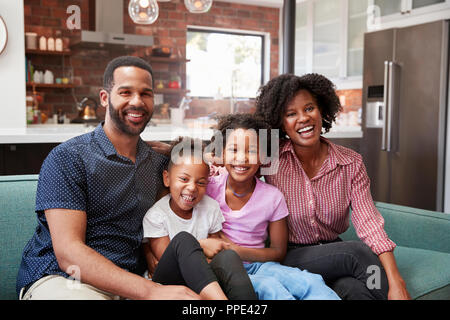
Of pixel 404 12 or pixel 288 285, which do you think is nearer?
pixel 288 285

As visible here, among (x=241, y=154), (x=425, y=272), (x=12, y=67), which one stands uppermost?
(x=12, y=67)

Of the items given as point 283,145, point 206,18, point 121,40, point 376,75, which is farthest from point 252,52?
point 283,145

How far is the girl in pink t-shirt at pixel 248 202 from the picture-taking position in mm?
1528

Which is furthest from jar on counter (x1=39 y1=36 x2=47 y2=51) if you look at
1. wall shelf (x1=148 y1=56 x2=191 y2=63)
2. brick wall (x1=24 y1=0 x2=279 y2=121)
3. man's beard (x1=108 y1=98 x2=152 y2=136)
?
man's beard (x1=108 y1=98 x2=152 y2=136)

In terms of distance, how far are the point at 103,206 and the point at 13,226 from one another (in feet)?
1.36

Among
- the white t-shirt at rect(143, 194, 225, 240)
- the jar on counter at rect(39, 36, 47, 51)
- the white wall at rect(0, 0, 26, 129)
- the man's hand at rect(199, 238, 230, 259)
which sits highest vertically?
the jar on counter at rect(39, 36, 47, 51)

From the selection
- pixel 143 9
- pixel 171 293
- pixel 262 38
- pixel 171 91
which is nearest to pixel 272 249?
pixel 171 293

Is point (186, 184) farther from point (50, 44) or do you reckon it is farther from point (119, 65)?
point (50, 44)

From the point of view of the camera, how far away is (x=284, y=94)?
1672 millimetres

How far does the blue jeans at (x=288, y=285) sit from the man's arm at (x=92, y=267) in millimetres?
245

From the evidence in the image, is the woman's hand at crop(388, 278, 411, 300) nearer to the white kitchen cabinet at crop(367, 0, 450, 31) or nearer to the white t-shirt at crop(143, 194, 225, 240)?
the white t-shirt at crop(143, 194, 225, 240)

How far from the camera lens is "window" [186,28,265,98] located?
675 cm

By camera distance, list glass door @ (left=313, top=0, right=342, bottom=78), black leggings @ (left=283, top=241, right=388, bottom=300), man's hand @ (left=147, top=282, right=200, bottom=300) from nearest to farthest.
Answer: man's hand @ (left=147, top=282, right=200, bottom=300) → black leggings @ (left=283, top=241, right=388, bottom=300) → glass door @ (left=313, top=0, right=342, bottom=78)
